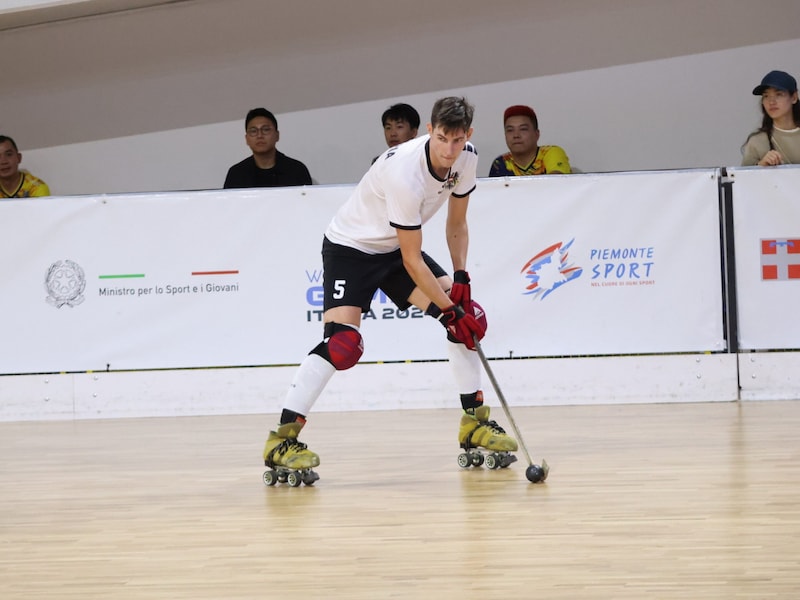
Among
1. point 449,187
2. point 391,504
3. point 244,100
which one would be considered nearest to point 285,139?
point 244,100

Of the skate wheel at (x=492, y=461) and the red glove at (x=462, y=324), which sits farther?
the skate wheel at (x=492, y=461)

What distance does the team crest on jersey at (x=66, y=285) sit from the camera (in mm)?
6242

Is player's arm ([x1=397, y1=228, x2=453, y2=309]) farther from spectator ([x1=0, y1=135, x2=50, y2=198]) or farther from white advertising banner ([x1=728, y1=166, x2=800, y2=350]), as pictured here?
spectator ([x1=0, y1=135, x2=50, y2=198])

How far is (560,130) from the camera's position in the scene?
7.94 m

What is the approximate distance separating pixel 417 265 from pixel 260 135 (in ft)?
11.2

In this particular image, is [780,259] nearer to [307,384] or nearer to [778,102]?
[778,102]

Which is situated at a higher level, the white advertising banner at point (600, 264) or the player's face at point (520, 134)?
the player's face at point (520, 134)

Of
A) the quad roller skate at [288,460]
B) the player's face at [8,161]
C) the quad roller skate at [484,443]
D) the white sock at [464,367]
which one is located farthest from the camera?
the player's face at [8,161]

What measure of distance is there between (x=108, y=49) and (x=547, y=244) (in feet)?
13.6

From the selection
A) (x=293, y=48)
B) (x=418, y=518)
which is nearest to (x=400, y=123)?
(x=293, y=48)

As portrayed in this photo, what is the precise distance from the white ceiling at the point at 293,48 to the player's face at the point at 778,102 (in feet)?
5.90

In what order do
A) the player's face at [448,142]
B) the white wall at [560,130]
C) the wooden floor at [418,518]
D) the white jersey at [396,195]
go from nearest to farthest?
the wooden floor at [418,518]
the player's face at [448,142]
the white jersey at [396,195]
the white wall at [560,130]

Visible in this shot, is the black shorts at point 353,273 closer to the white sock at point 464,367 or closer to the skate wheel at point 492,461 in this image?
the white sock at point 464,367

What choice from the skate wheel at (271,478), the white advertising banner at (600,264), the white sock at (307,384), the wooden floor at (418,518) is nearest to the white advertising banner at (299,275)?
the white advertising banner at (600,264)
